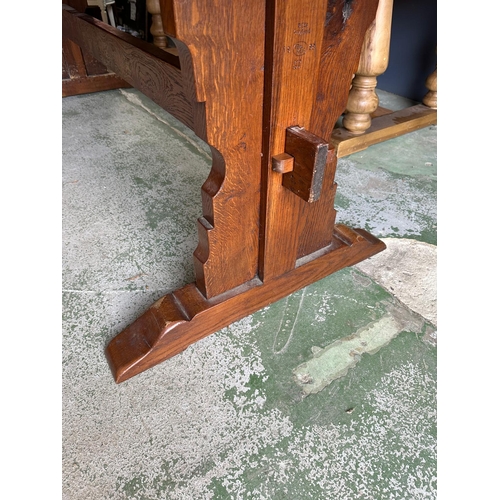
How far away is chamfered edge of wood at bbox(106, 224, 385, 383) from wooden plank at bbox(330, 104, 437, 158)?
0.96 metres

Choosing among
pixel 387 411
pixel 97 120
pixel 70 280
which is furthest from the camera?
pixel 97 120

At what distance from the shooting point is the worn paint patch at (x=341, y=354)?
966 mm

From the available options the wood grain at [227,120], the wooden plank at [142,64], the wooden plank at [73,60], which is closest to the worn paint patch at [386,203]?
the wood grain at [227,120]

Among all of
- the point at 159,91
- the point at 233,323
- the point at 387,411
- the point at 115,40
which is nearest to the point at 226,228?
the point at 233,323

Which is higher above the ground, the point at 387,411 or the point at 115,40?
the point at 115,40

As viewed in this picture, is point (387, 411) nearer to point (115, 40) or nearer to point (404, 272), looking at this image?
point (404, 272)

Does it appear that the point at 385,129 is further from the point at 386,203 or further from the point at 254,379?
the point at 254,379

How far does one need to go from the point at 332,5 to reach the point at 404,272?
807 millimetres

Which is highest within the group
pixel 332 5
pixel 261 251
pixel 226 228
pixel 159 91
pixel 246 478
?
pixel 332 5

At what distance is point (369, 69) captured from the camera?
1.73 meters

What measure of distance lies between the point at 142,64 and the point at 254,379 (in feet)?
2.93

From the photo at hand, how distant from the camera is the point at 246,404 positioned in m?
0.92

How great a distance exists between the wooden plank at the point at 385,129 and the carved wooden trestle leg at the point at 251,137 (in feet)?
2.67

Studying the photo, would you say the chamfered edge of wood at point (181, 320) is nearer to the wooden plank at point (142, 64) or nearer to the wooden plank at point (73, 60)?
the wooden plank at point (142, 64)
